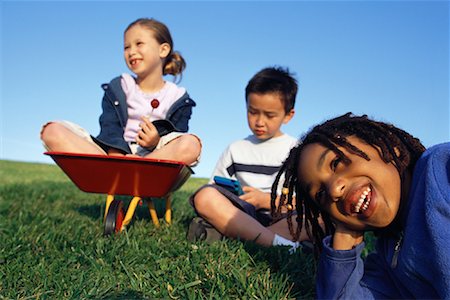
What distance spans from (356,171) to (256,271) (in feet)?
2.56

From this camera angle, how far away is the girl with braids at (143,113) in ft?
10.3

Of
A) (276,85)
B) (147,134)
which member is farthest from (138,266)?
(276,85)

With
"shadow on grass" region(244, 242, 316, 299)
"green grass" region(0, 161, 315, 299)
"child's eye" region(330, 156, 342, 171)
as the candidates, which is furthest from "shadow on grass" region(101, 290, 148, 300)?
"child's eye" region(330, 156, 342, 171)

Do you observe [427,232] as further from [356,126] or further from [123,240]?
[123,240]

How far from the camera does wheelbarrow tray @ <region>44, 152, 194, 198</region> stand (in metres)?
2.79

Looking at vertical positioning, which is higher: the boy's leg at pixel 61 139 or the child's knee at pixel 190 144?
the boy's leg at pixel 61 139

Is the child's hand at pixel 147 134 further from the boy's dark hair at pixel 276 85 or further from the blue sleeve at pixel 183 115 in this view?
the boy's dark hair at pixel 276 85

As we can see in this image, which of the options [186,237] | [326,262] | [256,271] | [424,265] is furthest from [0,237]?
[424,265]

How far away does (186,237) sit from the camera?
113 inches

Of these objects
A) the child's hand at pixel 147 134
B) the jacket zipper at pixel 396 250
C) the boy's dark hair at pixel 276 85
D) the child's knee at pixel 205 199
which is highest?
the boy's dark hair at pixel 276 85

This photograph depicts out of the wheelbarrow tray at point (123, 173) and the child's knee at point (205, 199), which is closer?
the wheelbarrow tray at point (123, 173)

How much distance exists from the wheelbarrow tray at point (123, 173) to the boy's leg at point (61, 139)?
0.19 meters

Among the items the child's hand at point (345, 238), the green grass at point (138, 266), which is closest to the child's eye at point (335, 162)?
the child's hand at point (345, 238)

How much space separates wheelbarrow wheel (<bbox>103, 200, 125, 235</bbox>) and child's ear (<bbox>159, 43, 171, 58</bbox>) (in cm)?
146
